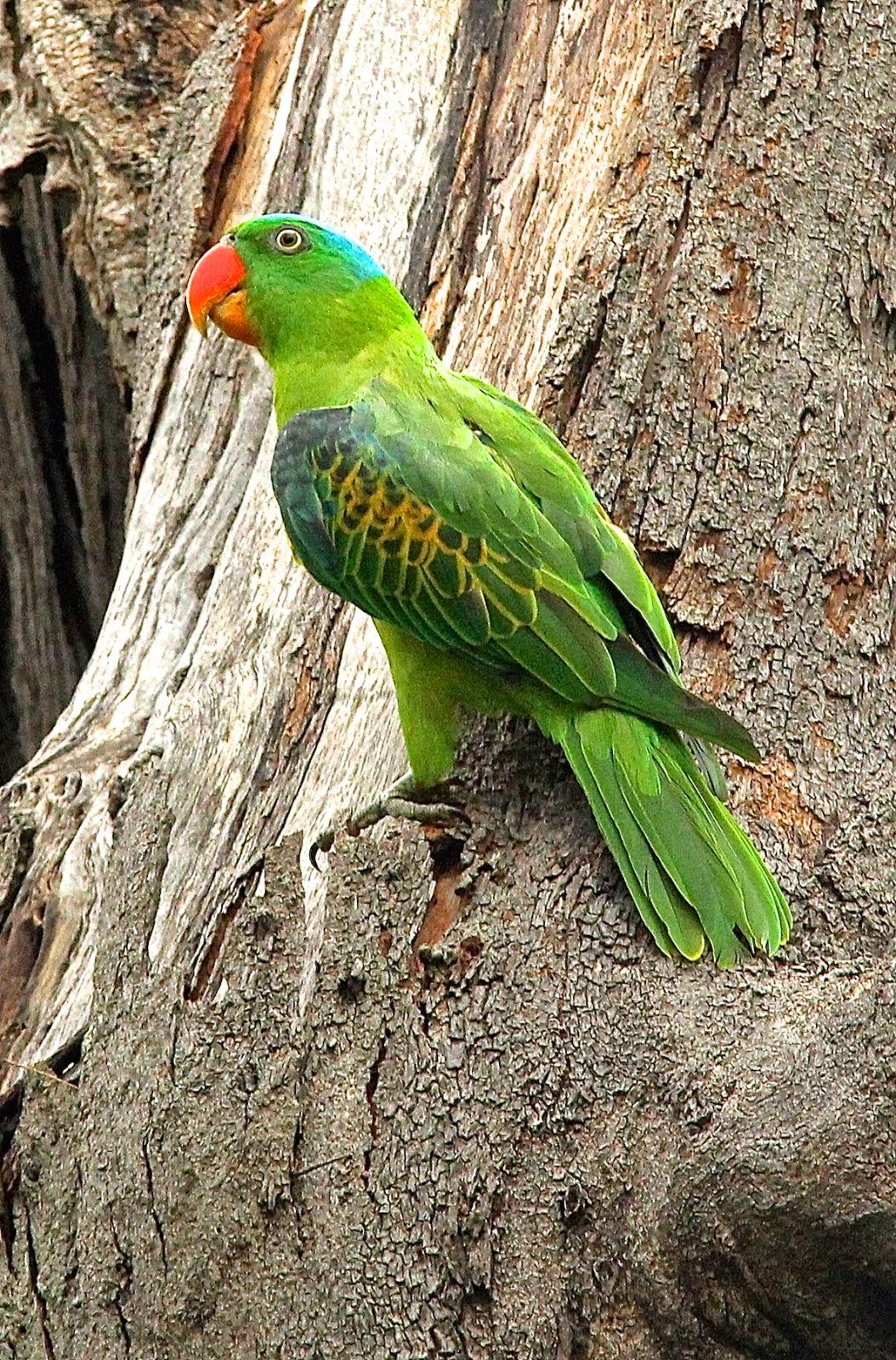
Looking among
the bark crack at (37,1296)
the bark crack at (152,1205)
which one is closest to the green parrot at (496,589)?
the bark crack at (152,1205)

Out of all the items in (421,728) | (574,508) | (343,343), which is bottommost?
(421,728)

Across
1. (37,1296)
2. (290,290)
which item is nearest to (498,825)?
(37,1296)

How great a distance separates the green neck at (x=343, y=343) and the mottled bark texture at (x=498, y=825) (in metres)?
0.23

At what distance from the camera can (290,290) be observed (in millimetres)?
3963

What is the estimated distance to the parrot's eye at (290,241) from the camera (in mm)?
3951

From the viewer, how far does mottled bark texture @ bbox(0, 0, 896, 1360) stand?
103 inches

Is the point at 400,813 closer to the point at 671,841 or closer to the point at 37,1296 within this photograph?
the point at 671,841

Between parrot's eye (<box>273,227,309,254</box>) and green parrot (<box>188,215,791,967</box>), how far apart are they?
33 millimetres

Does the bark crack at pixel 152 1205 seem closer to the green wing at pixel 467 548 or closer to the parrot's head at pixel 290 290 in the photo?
the green wing at pixel 467 548

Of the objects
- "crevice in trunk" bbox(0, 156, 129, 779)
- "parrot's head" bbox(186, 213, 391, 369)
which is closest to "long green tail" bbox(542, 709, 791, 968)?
"parrot's head" bbox(186, 213, 391, 369)

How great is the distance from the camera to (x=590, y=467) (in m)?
3.50

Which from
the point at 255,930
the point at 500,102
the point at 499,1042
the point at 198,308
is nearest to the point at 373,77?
the point at 500,102

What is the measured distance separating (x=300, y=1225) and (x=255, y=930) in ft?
1.78

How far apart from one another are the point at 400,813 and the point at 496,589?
20.5 inches
